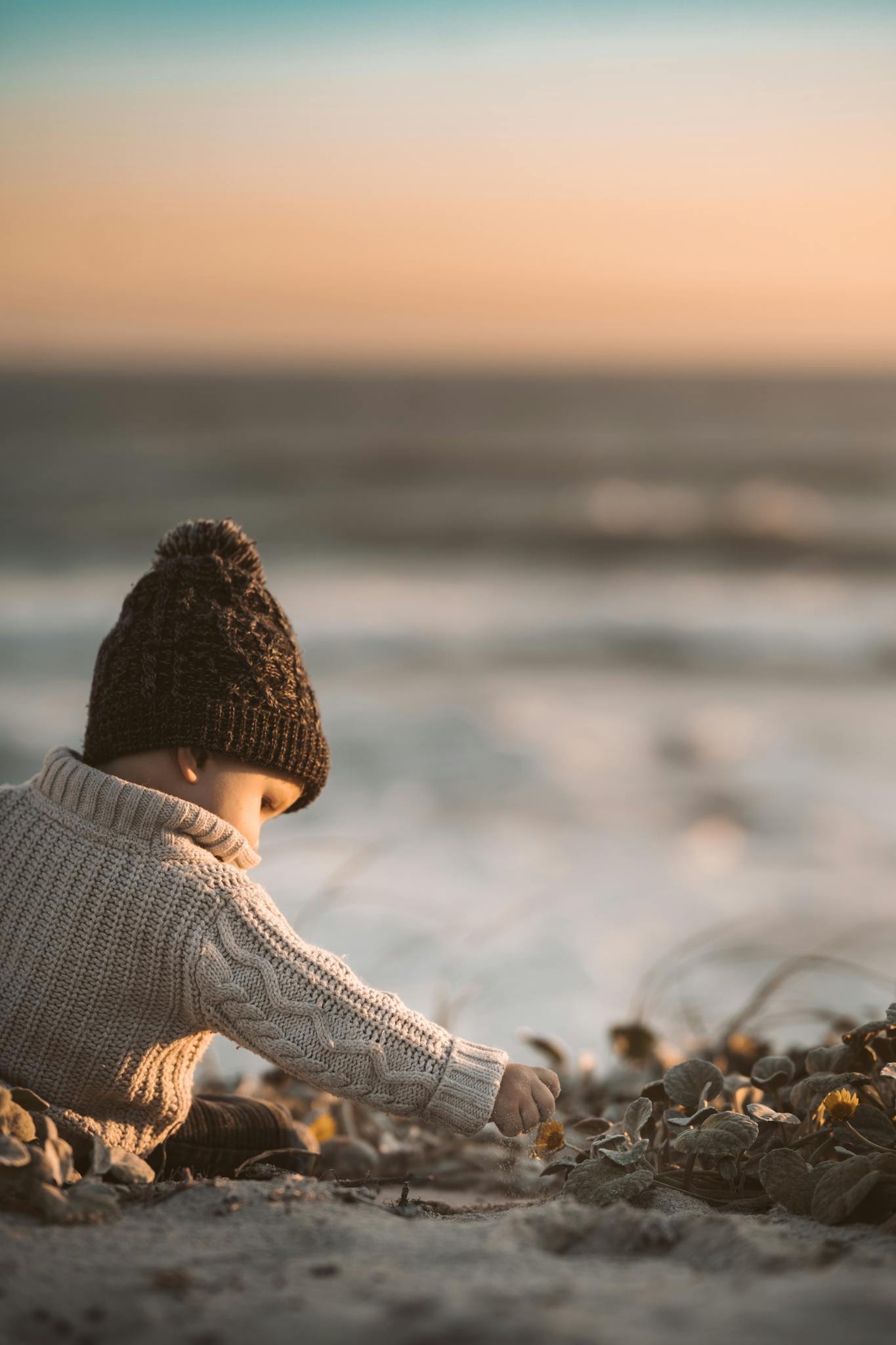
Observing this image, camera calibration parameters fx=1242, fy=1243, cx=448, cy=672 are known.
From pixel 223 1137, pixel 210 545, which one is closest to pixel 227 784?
pixel 210 545

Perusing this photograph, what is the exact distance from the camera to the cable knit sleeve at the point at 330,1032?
1960 millimetres

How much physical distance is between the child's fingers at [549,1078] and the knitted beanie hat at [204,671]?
2.31 ft

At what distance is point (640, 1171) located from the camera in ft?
6.55

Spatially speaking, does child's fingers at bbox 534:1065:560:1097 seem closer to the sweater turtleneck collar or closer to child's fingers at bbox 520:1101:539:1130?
child's fingers at bbox 520:1101:539:1130

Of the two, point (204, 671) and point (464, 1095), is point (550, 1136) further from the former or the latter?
point (204, 671)

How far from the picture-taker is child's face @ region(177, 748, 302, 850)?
224cm

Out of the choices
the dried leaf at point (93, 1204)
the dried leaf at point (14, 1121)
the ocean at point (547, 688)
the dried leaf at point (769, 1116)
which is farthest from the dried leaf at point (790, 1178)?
the ocean at point (547, 688)

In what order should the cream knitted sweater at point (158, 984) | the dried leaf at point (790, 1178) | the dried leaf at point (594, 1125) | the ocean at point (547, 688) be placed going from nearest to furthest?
the dried leaf at point (790, 1178)
the cream knitted sweater at point (158, 984)
the dried leaf at point (594, 1125)
the ocean at point (547, 688)

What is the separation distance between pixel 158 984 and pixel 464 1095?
53 centimetres

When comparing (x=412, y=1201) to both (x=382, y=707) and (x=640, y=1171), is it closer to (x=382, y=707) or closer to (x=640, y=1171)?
(x=640, y=1171)

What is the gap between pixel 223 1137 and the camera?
8.13 feet

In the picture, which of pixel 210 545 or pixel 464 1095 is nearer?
pixel 464 1095

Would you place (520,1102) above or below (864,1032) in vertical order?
below

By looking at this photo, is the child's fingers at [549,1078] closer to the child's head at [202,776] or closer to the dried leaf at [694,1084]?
the dried leaf at [694,1084]
